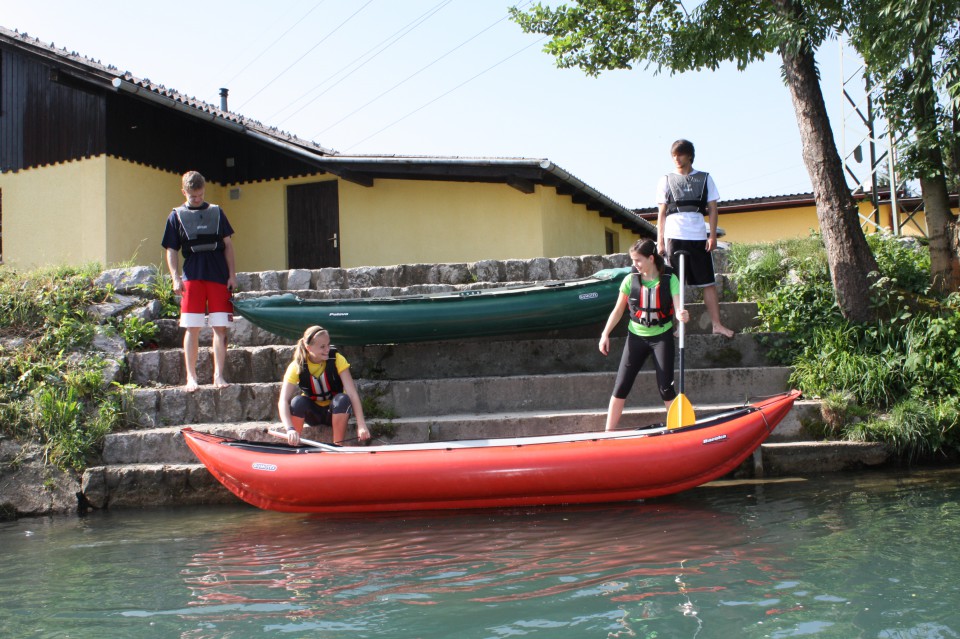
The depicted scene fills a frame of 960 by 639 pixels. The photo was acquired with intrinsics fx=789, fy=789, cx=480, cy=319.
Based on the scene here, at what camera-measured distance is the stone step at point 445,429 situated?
596 centimetres

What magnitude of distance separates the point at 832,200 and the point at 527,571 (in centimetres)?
476

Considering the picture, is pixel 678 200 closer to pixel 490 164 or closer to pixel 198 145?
pixel 490 164

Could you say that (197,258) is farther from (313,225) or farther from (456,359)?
(313,225)

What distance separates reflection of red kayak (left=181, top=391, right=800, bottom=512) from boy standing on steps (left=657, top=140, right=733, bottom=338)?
1.49 meters

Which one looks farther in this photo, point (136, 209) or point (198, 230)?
point (136, 209)

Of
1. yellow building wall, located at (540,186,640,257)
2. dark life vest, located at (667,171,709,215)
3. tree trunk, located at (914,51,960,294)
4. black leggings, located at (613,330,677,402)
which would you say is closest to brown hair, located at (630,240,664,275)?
black leggings, located at (613,330,677,402)

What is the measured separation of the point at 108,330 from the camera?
289 inches

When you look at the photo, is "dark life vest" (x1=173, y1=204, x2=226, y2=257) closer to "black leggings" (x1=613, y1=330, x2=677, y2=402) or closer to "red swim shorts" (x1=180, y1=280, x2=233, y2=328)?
"red swim shorts" (x1=180, y1=280, x2=233, y2=328)

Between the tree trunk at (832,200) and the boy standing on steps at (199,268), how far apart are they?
16.6ft

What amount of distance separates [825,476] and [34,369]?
20.9ft

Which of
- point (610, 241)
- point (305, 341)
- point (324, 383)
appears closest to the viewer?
point (305, 341)

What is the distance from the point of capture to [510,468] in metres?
4.91

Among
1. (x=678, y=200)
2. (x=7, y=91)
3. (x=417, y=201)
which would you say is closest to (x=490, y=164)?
(x=417, y=201)

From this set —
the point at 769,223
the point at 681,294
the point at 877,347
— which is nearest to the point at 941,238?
the point at 877,347
